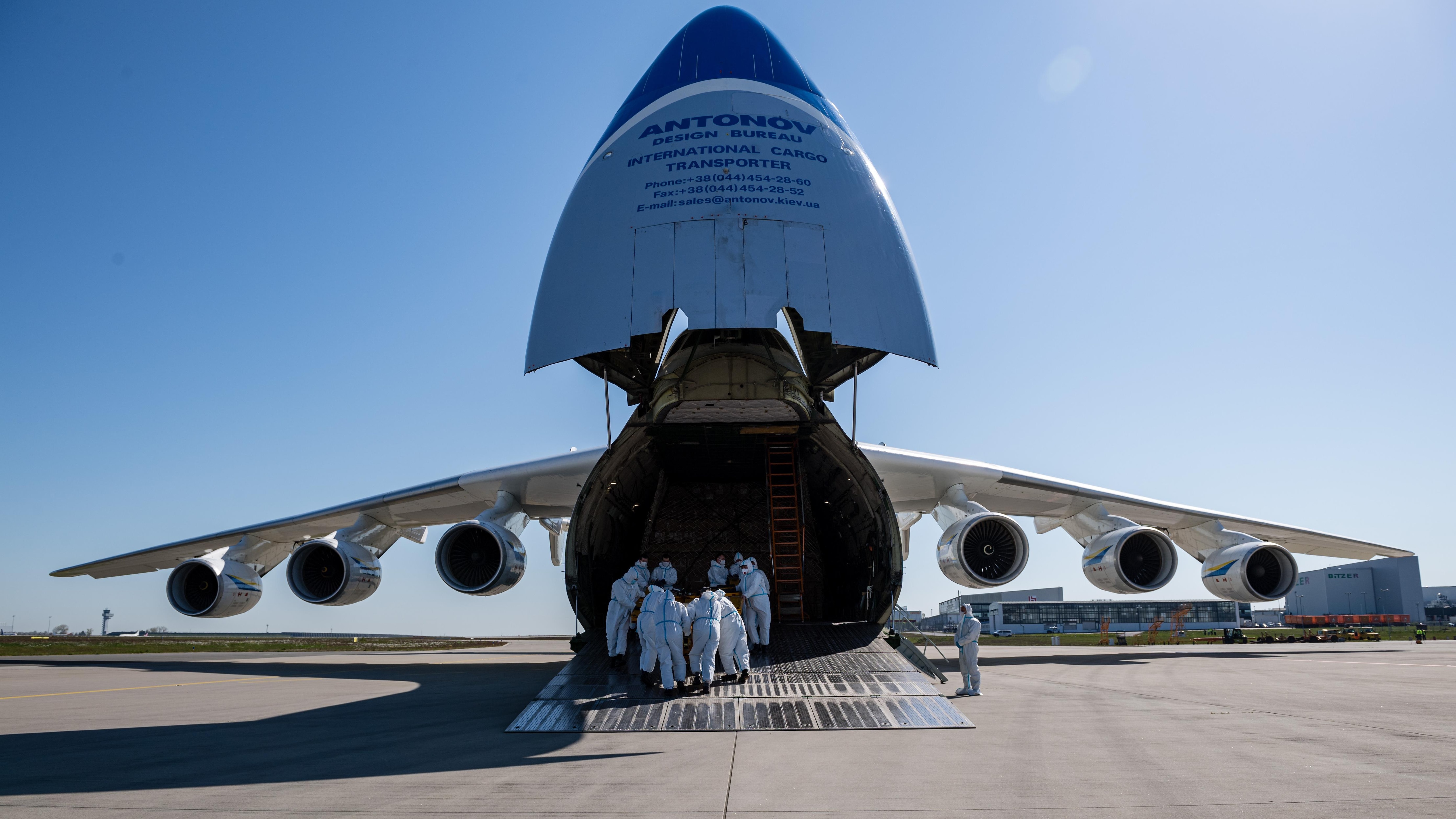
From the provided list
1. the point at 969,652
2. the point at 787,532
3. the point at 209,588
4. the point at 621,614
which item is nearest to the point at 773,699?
the point at 621,614

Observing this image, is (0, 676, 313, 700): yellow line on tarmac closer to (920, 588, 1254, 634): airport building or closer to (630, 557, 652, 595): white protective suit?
(630, 557, 652, 595): white protective suit

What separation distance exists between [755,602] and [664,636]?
6.48 feet

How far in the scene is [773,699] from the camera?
6.93 metres

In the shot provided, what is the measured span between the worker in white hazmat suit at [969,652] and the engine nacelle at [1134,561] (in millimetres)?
4305

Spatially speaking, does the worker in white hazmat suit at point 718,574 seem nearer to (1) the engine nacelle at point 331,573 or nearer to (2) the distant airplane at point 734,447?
(2) the distant airplane at point 734,447

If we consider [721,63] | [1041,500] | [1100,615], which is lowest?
[1100,615]

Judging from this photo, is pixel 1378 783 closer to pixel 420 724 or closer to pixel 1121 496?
pixel 420 724

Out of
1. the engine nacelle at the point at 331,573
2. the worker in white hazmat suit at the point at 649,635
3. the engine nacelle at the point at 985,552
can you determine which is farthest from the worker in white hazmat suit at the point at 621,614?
the engine nacelle at the point at 331,573

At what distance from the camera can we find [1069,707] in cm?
749

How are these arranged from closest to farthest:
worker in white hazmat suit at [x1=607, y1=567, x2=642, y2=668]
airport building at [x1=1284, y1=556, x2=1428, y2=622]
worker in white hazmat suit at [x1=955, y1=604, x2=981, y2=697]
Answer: worker in white hazmat suit at [x1=955, y1=604, x2=981, y2=697] < worker in white hazmat suit at [x1=607, y1=567, x2=642, y2=668] < airport building at [x1=1284, y1=556, x2=1428, y2=622]

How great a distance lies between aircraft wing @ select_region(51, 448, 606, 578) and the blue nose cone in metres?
5.49

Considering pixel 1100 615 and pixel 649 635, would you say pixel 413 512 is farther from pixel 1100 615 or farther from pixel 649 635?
pixel 1100 615

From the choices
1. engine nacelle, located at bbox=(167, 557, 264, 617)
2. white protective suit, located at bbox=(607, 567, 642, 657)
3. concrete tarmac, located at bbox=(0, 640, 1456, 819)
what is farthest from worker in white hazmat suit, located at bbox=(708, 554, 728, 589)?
engine nacelle, located at bbox=(167, 557, 264, 617)

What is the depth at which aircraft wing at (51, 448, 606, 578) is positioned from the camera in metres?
12.7
